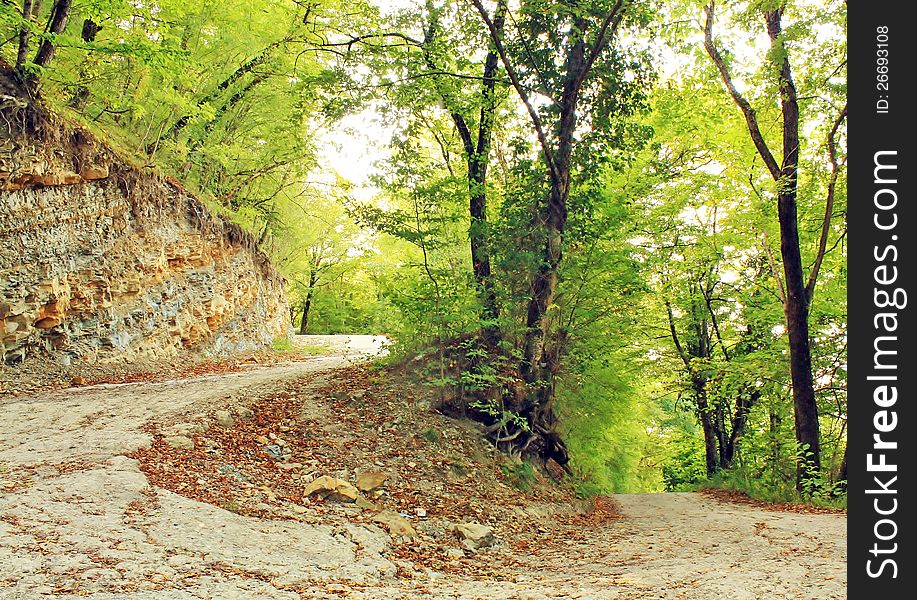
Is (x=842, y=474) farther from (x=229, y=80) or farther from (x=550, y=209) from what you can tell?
(x=229, y=80)

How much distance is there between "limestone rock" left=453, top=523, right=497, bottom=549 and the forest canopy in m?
2.59

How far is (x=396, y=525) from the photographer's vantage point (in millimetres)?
6094

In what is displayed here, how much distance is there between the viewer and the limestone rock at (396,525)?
5938 millimetres

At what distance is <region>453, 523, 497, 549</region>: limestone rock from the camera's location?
6.15 meters

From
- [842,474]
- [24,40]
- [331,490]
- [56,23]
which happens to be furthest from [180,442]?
[842,474]

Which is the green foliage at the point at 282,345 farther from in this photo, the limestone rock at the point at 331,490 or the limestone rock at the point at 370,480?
the limestone rock at the point at 331,490

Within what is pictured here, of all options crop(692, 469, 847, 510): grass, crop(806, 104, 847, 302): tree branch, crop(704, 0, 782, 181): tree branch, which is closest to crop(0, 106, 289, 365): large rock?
crop(704, 0, 782, 181): tree branch

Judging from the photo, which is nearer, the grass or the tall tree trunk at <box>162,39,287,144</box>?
the grass

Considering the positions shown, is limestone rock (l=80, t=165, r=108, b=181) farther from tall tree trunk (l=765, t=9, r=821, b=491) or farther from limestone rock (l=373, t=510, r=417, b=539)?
tall tree trunk (l=765, t=9, r=821, b=491)

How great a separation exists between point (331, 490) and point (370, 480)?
0.69m

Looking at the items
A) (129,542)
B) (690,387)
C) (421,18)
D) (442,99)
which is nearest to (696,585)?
(129,542)

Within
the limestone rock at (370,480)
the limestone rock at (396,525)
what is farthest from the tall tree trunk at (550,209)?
the limestone rock at (396,525)

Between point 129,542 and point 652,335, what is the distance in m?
13.5
